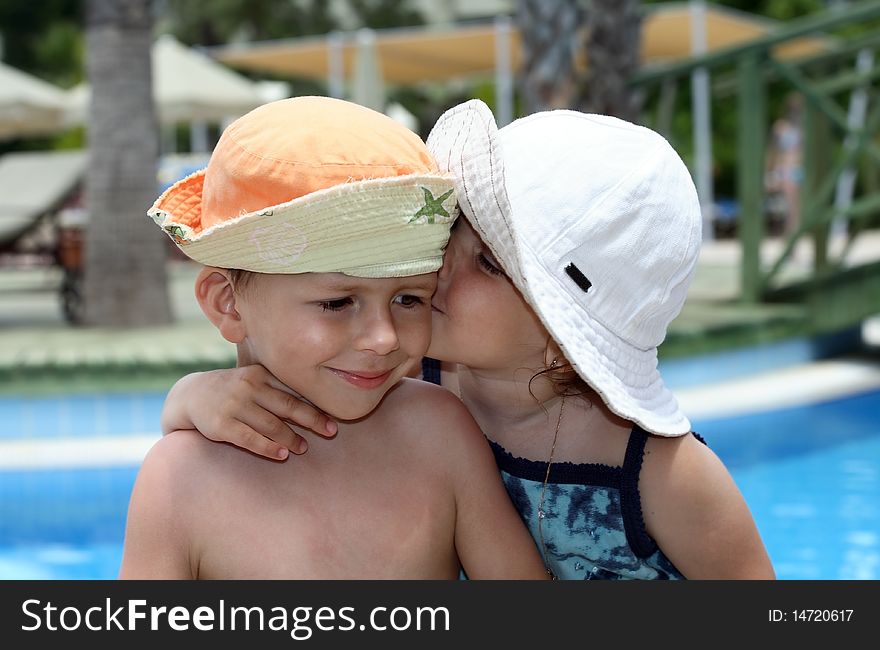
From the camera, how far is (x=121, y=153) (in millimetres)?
8125

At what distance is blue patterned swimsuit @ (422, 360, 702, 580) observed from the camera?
1724 millimetres

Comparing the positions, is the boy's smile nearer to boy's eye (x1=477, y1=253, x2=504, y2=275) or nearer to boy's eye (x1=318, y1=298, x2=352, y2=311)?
boy's eye (x1=318, y1=298, x2=352, y2=311)

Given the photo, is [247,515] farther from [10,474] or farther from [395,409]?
[10,474]

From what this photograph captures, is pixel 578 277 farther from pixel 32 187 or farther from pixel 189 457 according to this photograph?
pixel 32 187

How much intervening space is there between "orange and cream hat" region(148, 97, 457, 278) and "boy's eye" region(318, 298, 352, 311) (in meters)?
0.06

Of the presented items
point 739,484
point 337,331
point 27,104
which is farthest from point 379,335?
point 27,104

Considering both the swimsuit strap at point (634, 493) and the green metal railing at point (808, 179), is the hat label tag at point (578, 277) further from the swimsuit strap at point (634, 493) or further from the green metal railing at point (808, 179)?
the green metal railing at point (808, 179)

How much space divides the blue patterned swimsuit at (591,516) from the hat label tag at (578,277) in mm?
251

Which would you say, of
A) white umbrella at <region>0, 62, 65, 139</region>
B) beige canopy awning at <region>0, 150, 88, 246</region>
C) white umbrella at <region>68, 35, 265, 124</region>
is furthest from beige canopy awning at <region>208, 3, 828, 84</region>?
white umbrella at <region>0, 62, 65, 139</region>

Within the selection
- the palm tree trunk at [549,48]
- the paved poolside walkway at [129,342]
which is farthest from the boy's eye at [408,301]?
the palm tree trunk at [549,48]

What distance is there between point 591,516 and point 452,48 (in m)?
16.9

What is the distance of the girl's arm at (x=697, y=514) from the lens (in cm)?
167

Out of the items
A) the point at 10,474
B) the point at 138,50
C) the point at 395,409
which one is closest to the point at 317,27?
the point at 138,50
